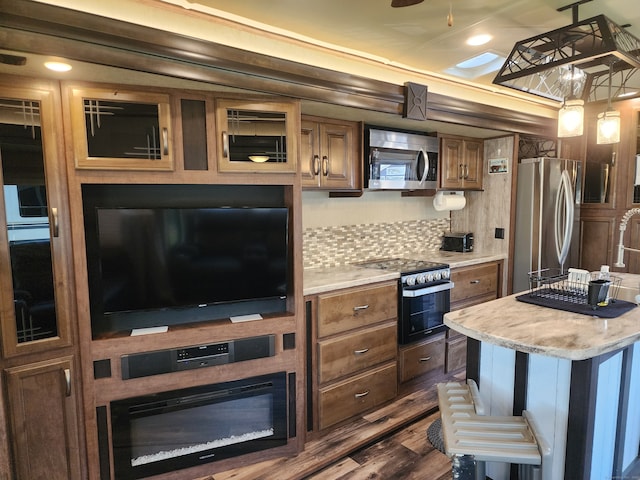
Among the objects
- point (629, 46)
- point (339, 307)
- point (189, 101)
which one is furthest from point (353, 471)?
point (629, 46)

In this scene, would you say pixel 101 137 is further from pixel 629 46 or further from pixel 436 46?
pixel 629 46

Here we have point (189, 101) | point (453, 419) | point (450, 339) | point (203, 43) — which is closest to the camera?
point (453, 419)

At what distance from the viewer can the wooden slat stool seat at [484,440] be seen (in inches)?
57.7

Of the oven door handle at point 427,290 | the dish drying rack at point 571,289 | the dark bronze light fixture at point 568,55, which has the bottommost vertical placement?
the oven door handle at point 427,290

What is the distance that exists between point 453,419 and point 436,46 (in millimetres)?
2271

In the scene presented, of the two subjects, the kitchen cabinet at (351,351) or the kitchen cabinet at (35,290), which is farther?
the kitchen cabinet at (351,351)

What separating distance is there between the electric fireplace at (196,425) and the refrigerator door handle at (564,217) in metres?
3.13

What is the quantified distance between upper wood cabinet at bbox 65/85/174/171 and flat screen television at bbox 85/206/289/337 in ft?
0.84

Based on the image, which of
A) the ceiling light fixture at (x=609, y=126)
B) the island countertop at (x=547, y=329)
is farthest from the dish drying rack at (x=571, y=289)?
the ceiling light fixture at (x=609, y=126)

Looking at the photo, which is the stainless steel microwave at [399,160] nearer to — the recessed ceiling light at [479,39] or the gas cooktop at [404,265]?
the gas cooktop at [404,265]

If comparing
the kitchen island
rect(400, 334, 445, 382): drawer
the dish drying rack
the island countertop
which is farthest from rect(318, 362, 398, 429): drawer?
the dish drying rack

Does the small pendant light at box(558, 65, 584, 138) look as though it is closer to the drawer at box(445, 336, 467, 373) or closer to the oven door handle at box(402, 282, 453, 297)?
the oven door handle at box(402, 282, 453, 297)

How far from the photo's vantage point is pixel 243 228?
234cm

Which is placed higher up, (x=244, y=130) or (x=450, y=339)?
(x=244, y=130)
